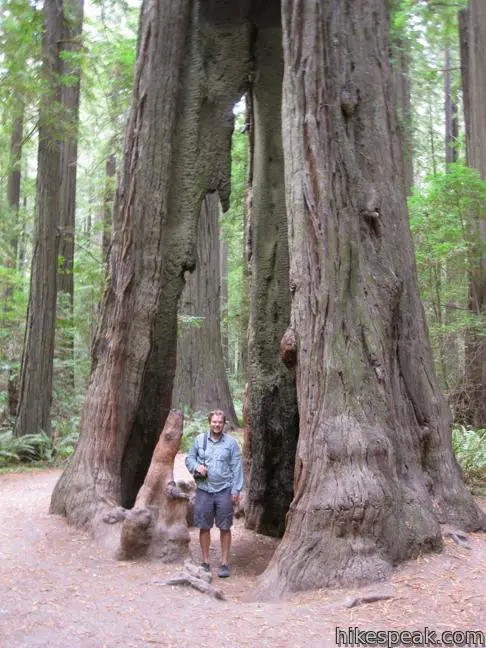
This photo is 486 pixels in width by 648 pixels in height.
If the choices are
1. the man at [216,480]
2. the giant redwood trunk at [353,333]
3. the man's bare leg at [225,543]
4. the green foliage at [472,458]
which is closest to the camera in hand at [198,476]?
the man at [216,480]

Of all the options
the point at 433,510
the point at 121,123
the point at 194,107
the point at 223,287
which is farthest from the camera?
the point at 223,287

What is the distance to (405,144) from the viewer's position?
1559 cm

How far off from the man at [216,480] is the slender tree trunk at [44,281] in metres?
6.87

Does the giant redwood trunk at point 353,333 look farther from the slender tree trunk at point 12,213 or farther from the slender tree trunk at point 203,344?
the slender tree trunk at point 12,213

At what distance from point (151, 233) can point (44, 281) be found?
5.61 metres

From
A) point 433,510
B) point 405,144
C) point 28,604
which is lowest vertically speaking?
point 28,604

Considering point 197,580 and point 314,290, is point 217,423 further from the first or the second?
point 314,290

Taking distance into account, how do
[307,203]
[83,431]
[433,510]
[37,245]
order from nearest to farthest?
1. [433,510]
2. [307,203]
3. [83,431]
4. [37,245]

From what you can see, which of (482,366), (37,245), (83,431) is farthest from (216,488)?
(37,245)

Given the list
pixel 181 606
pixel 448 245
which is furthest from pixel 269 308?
pixel 181 606

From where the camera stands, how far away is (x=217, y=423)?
5871mm

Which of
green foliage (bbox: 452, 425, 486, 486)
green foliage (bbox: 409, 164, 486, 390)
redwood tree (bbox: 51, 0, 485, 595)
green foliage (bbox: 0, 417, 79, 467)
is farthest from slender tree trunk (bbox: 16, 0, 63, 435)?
green foliage (bbox: 452, 425, 486, 486)

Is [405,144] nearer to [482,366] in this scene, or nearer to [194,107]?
[482,366]

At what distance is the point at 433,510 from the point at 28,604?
131 inches
